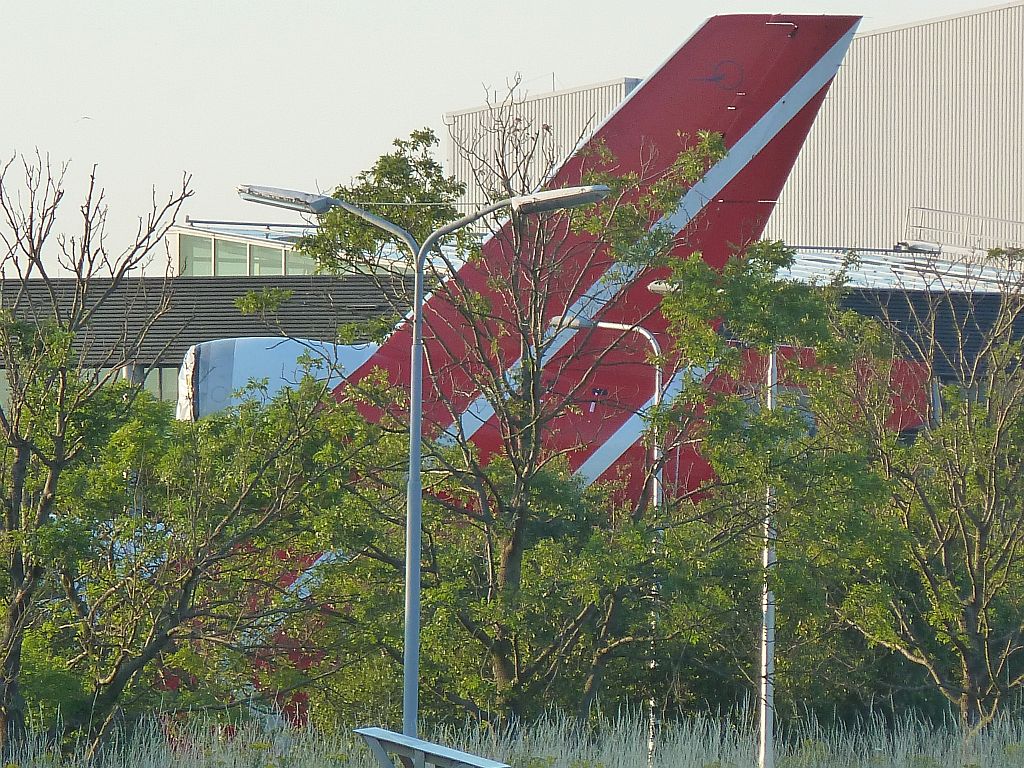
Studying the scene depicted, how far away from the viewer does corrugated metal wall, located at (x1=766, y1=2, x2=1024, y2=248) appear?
58656mm

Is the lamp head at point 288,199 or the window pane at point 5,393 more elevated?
the lamp head at point 288,199

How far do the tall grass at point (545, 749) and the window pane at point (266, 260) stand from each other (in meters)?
30.3

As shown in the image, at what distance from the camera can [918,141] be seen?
62281 millimetres

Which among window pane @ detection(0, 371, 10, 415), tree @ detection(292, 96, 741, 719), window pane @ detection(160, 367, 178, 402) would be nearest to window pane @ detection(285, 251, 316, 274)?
window pane @ detection(160, 367, 178, 402)

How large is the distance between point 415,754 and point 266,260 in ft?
123

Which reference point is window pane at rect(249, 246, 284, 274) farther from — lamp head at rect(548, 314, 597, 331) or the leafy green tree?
the leafy green tree

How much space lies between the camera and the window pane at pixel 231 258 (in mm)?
45938

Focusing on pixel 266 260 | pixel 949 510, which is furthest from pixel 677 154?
pixel 266 260

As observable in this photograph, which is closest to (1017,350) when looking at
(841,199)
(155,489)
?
(155,489)

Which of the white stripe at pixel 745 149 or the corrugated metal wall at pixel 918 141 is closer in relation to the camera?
the white stripe at pixel 745 149

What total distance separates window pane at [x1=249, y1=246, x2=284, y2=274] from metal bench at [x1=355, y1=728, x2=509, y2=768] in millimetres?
36245

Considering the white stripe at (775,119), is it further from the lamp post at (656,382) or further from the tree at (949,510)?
the tree at (949,510)

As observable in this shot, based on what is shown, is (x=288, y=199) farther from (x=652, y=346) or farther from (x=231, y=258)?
(x=231, y=258)

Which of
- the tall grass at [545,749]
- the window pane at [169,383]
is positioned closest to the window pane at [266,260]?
the window pane at [169,383]
